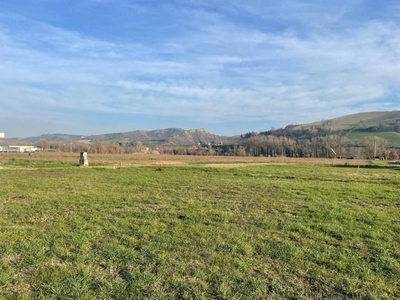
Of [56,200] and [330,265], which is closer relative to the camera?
[330,265]

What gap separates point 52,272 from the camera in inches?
193

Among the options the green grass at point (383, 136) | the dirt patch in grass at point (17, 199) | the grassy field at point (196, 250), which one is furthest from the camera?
the green grass at point (383, 136)

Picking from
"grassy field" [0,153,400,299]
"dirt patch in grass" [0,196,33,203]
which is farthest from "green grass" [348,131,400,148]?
"dirt patch in grass" [0,196,33,203]

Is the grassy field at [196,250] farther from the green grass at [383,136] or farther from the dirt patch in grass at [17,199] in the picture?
the green grass at [383,136]

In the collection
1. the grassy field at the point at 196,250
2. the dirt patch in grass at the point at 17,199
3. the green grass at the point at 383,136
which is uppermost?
the green grass at the point at 383,136

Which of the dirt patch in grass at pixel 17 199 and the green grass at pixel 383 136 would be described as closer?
the dirt patch in grass at pixel 17 199

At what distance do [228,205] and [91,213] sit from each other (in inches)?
172

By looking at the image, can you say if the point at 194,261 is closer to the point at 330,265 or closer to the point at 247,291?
the point at 247,291

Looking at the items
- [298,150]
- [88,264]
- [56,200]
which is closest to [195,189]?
[56,200]

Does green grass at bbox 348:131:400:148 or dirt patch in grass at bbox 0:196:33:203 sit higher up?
green grass at bbox 348:131:400:148

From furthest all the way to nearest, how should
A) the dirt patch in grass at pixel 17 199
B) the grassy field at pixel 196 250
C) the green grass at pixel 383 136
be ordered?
the green grass at pixel 383 136
the dirt patch in grass at pixel 17 199
the grassy field at pixel 196 250

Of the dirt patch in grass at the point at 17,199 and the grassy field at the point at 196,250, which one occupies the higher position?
the dirt patch in grass at the point at 17,199

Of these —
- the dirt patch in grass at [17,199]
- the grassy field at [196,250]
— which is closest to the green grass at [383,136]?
the grassy field at [196,250]

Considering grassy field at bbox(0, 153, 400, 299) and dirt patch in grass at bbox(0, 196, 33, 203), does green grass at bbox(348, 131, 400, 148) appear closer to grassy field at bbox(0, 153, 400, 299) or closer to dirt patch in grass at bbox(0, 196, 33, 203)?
grassy field at bbox(0, 153, 400, 299)
